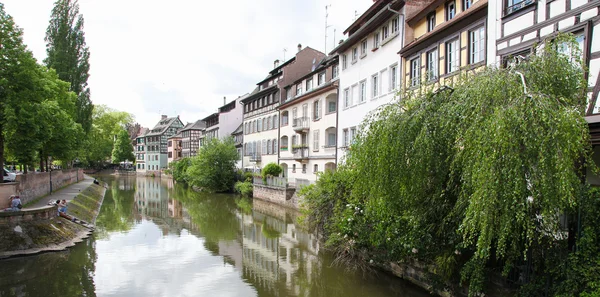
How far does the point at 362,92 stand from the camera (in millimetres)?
21438

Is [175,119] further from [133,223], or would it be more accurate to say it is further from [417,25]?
[417,25]

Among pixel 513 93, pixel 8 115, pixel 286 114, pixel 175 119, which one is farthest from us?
pixel 175 119

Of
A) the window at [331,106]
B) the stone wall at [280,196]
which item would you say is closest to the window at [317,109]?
the window at [331,106]

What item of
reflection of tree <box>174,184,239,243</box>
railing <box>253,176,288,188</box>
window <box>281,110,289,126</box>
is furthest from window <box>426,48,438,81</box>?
window <box>281,110,289,126</box>

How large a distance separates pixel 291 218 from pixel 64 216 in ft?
39.4

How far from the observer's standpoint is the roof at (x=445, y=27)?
12155 mm

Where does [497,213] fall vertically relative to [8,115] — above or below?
below

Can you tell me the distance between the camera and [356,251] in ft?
40.2

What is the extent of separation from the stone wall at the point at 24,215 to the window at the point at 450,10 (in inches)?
680

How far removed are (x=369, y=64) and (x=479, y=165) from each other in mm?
15448

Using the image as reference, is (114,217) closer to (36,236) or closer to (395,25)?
(36,236)

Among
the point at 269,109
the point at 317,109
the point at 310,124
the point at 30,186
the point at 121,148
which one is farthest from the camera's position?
the point at 121,148

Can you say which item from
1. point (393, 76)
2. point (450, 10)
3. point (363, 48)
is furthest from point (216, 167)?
point (450, 10)

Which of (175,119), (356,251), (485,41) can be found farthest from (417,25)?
(175,119)
